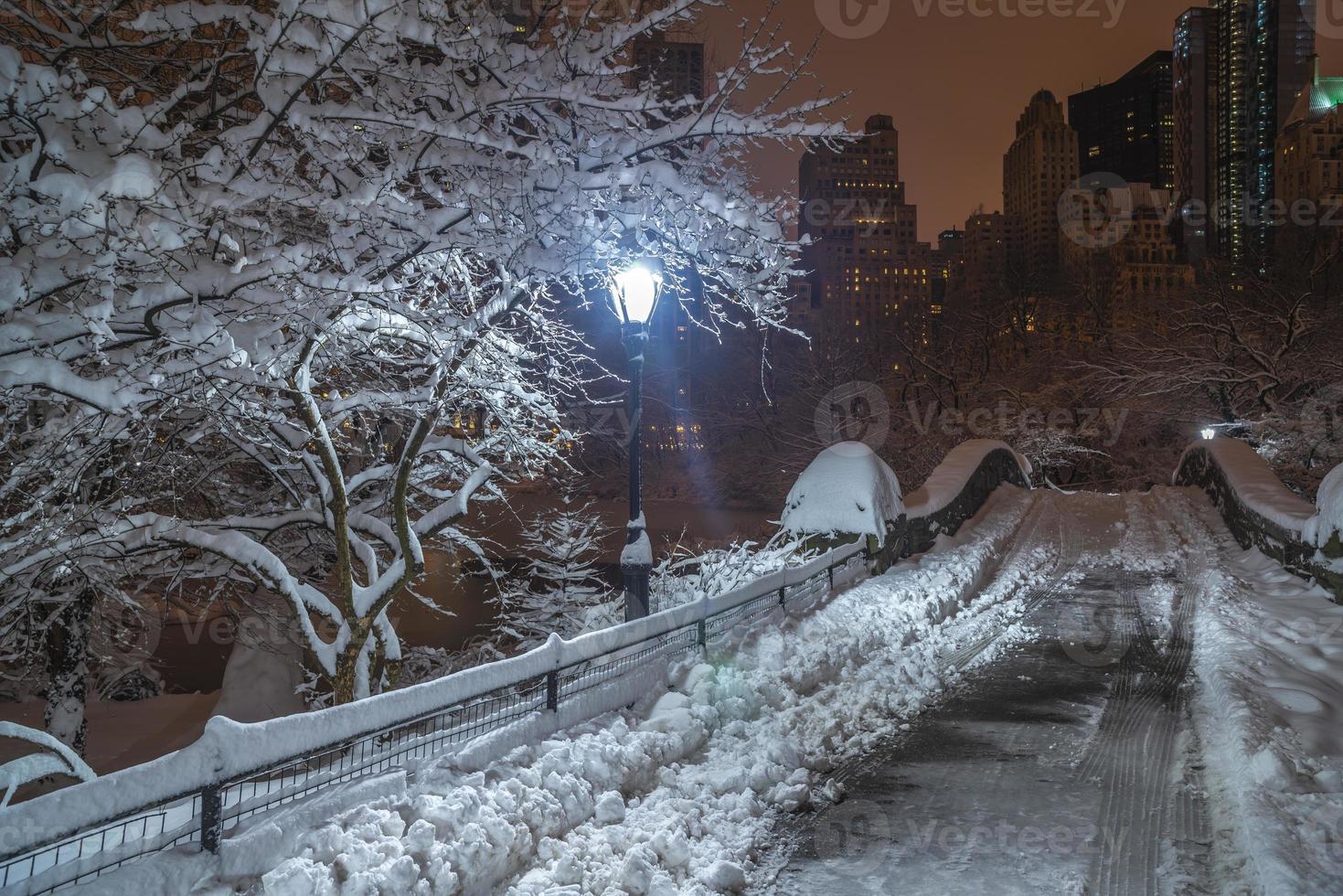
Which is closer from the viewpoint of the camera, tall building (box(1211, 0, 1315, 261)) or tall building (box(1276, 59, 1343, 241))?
tall building (box(1276, 59, 1343, 241))

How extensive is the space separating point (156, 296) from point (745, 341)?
4641 cm

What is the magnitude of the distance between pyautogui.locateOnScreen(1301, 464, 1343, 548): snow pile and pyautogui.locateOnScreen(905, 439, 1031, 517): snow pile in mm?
5787

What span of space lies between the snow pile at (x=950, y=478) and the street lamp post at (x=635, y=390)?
836 centimetres

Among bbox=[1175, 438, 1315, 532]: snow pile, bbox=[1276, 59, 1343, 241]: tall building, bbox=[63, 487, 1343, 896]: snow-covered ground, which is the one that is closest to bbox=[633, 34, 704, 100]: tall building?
bbox=[63, 487, 1343, 896]: snow-covered ground

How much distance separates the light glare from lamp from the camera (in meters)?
8.14

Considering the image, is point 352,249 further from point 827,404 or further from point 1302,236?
point 1302,236

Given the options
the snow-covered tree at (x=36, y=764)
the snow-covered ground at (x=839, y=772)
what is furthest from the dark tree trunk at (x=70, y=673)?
the snow-covered ground at (x=839, y=772)

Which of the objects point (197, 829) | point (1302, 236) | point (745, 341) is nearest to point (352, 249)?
point (197, 829)

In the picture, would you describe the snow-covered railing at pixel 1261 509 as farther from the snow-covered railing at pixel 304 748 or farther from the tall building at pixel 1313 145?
the tall building at pixel 1313 145

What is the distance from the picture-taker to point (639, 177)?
664 centimetres

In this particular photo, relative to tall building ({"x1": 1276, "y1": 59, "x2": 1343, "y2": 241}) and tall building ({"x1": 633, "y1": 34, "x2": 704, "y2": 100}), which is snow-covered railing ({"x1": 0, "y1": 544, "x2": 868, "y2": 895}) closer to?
tall building ({"x1": 633, "y1": 34, "x2": 704, "y2": 100})

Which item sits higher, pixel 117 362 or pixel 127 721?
pixel 117 362

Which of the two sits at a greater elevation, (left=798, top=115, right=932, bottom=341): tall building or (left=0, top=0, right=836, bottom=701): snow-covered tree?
(left=798, top=115, right=932, bottom=341): tall building

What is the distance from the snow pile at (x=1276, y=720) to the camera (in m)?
5.05
